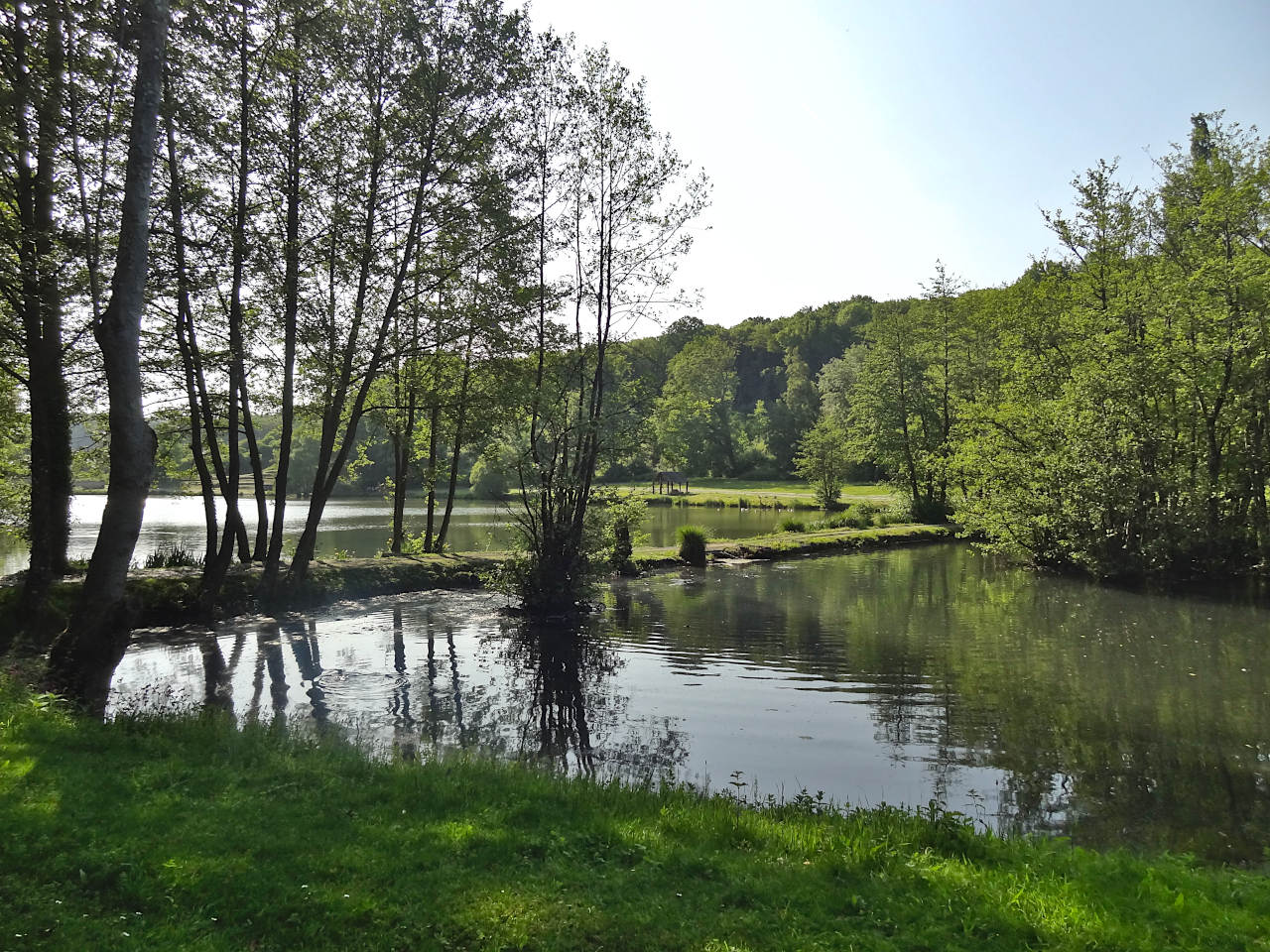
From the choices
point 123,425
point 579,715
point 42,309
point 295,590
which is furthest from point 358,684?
point 42,309

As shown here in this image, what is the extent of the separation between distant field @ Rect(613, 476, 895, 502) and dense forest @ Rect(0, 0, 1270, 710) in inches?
1383

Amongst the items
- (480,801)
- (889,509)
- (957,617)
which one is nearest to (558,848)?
(480,801)

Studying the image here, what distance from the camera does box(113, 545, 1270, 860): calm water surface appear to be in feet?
27.0

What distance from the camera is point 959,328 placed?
45.8m

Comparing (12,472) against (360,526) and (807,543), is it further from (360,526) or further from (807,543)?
(807,543)

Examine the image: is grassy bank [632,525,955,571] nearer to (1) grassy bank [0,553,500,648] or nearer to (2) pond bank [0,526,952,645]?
(2) pond bank [0,526,952,645]

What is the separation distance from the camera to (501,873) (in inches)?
192

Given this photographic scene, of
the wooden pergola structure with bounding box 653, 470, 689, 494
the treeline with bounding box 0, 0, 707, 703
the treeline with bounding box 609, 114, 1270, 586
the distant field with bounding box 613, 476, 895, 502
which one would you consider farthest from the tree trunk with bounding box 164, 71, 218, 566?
the wooden pergola structure with bounding box 653, 470, 689, 494

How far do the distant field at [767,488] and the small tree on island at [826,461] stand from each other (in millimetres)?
5043

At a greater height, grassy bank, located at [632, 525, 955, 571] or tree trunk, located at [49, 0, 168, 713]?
tree trunk, located at [49, 0, 168, 713]

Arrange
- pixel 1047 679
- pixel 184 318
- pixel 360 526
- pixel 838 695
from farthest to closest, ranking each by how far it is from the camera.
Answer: pixel 360 526 → pixel 184 318 → pixel 1047 679 → pixel 838 695

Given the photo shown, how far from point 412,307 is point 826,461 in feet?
126

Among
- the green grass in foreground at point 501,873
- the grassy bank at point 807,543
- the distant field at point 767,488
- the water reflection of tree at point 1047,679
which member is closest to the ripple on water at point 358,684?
the green grass in foreground at point 501,873

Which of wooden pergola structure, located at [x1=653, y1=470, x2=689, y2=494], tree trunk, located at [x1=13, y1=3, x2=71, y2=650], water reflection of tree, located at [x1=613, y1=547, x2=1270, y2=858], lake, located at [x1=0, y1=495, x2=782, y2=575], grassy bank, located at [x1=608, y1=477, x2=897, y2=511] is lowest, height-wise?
water reflection of tree, located at [x1=613, y1=547, x2=1270, y2=858]
